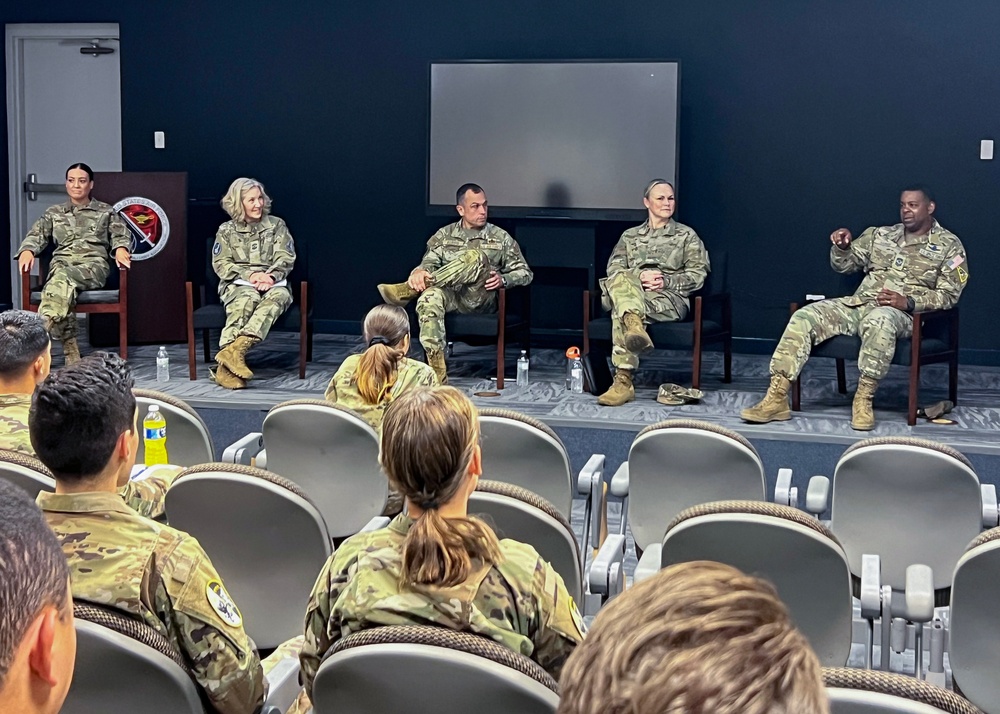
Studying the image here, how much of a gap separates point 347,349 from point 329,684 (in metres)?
6.65

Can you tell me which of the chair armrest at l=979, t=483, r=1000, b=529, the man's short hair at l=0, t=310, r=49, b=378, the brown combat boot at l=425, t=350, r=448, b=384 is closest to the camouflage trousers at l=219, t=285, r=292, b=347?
the brown combat boot at l=425, t=350, r=448, b=384

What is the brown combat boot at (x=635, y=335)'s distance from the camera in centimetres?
612

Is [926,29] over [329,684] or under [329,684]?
over

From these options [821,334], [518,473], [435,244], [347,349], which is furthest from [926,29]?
[518,473]

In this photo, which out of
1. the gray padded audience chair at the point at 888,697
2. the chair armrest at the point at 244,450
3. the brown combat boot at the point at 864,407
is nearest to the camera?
the gray padded audience chair at the point at 888,697

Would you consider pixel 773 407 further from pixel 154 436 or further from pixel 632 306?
pixel 154 436

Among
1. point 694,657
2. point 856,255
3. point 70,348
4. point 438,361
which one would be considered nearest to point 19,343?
point 694,657

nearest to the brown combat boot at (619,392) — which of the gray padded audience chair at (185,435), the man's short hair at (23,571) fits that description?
the gray padded audience chair at (185,435)

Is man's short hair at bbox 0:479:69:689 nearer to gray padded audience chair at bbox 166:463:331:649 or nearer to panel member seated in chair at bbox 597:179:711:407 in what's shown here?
gray padded audience chair at bbox 166:463:331:649

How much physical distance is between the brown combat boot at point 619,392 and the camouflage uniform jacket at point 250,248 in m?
2.13

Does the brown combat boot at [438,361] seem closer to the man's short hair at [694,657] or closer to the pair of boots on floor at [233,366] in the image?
the pair of boots on floor at [233,366]

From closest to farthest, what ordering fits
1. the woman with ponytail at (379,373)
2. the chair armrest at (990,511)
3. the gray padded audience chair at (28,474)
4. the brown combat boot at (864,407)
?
the gray padded audience chair at (28,474) → the chair armrest at (990,511) → the woman with ponytail at (379,373) → the brown combat boot at (864,407)

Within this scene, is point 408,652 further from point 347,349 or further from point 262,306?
point 347,349

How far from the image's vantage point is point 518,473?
330 centimetres
